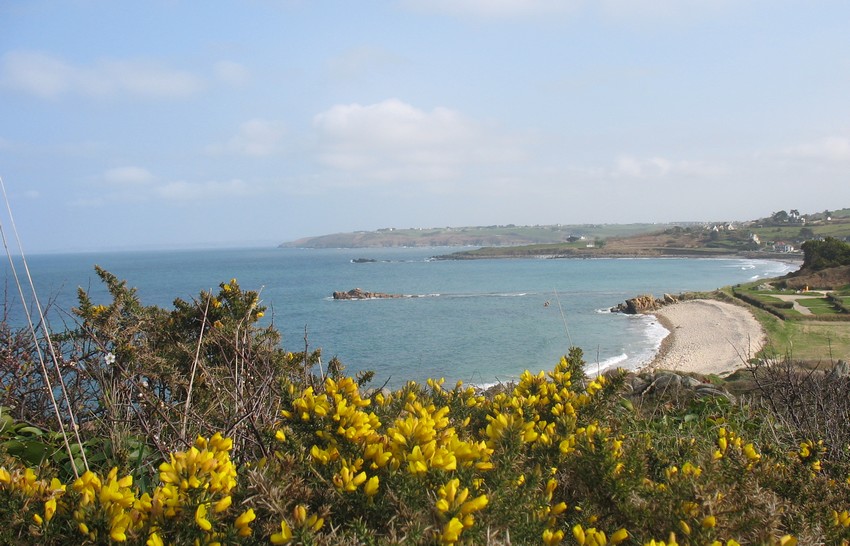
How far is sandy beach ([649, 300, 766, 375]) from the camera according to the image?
2745 cm

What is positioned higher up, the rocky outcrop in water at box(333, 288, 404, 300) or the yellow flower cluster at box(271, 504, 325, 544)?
the yellow flower cluster at box(271, 504, 325, 544)

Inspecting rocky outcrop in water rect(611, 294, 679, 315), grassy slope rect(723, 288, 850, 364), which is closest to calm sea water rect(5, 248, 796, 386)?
rocky outcrop in water rect(611, 294, 679, 315)

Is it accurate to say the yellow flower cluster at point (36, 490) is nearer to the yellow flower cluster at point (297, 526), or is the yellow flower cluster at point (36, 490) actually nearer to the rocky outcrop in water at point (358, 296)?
the yellow flower cluster at point (297, 526)

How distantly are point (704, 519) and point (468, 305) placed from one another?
55192 millimetres

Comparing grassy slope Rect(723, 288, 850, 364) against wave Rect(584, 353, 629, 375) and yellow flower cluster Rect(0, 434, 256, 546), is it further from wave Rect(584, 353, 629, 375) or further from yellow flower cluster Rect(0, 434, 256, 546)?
yellow flower cluster Rect(0, 434, 256, 546)

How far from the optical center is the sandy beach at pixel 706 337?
27453mm

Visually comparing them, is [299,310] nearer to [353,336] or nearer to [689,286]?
[353,336]

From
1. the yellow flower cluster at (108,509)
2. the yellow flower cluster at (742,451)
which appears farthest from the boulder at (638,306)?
the yellow flower cluster at (108,509)

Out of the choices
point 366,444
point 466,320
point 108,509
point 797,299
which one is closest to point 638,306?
point 797,299

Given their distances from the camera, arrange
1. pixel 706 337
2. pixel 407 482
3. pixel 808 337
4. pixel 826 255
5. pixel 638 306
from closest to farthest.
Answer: pixel 407 482 → pixel 808 337 → pixel 706 337 → pixel 638 306 → pixel 826 255

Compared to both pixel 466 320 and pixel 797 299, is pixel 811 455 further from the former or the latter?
pixel 797 299

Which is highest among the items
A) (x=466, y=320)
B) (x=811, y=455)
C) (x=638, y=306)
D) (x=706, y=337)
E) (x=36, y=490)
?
(x=36, y=490)

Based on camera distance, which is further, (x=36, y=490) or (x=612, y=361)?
(x=612, y=361)

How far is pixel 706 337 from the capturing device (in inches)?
1388
